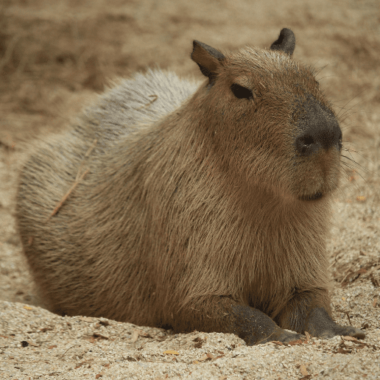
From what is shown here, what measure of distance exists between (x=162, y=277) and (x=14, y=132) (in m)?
4.36

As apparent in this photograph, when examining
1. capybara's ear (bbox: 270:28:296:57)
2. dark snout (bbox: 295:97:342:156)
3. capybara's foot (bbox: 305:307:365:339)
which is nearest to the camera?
dark snout (bbox: 295:97:342:156)

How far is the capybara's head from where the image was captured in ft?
9.34

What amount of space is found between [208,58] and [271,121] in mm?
675

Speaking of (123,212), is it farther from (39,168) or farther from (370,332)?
(370,332)

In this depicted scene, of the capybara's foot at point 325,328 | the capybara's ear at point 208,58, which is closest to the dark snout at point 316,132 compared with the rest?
the capybara's ear at point 208,58

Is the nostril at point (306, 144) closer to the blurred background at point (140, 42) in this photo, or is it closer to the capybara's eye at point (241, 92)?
the capybara's eye at point (241, 92)

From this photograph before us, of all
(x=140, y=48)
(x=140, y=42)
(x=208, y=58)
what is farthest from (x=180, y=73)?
(x=208, y=58)

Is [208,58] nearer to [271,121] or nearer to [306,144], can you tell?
[271,121]

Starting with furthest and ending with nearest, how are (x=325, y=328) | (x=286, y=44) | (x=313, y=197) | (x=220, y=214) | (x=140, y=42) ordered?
(x=140, y=42) → (x=286, y=44) → (x=220, y=214) → (x=325, y=328) → (x=313, y=197)

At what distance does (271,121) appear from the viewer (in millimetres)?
2971

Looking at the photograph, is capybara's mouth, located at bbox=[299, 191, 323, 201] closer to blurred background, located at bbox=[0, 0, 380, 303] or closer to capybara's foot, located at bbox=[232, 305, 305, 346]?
capybara's foot, located at bbox=[232, 305, 305, 346]

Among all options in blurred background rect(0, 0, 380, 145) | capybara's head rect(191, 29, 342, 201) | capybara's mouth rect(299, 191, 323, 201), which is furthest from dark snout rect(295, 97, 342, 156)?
blurred background rect(0, 0, 380, 145)

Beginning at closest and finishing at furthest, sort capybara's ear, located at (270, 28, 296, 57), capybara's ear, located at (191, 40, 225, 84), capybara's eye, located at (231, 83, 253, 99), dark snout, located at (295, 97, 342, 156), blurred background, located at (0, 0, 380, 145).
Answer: dark snout, located at (295, 97, 342, 156) < capybara's eye, located at (231, 83, 253, 99) < capybara's ear, located at (191, 40, 225, 84) < capybara's ear, located at (270, 28, 296, 57) < blurred background, located at (0, 0, 380, 145)

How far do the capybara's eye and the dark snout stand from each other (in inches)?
14.3
